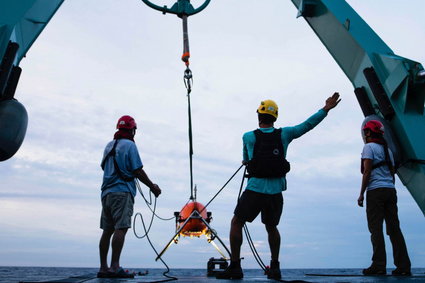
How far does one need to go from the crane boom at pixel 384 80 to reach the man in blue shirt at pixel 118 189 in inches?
143

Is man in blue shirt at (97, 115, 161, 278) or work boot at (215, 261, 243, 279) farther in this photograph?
man in blue shirt at (97, 115, 161, 278)

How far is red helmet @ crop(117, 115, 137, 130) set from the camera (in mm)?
5934

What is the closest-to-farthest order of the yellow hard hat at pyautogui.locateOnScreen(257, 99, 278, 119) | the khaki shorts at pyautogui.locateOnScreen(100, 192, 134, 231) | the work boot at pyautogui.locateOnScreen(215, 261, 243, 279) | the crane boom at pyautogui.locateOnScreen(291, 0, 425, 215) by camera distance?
the work boot at pyautogui.locateOnScreen(215, 261, 243, 279)
the yellow hard hat at pyautogui.locateOnScreen(257, 99, 278, 119)
the khaki shorts at pyautogui.locateOnScreen(100, 192, 134, 231)
the crane boom at pyautogui.locateOnScreen(291, 0, 425, 215)

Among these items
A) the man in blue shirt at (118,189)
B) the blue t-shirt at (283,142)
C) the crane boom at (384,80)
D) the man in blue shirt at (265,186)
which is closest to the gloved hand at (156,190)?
the man in blue shirt at (118,189)

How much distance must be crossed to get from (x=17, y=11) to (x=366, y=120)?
512 cm

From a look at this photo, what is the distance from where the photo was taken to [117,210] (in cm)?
557

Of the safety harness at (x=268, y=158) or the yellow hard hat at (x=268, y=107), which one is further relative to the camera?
the yellow hard hat at (x=268, y=107)

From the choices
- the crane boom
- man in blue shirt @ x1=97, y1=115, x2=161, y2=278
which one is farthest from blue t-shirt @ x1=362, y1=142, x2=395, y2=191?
man in blue shirt @ x1=97, y1=115, x2=161, y2=278

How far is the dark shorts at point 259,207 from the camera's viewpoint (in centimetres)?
497

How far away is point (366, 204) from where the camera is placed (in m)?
6.04

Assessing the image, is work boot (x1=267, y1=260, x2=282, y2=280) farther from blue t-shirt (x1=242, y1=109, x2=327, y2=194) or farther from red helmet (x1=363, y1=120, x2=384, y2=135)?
red helmet (x1=363, y1=120, x2=384, y2=135)

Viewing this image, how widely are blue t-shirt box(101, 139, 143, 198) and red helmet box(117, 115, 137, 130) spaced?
0.79 ft

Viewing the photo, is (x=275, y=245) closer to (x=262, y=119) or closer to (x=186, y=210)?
(x=262, y=119)

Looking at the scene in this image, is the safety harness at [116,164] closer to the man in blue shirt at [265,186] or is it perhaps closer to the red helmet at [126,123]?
the red helmet at [126,123]
